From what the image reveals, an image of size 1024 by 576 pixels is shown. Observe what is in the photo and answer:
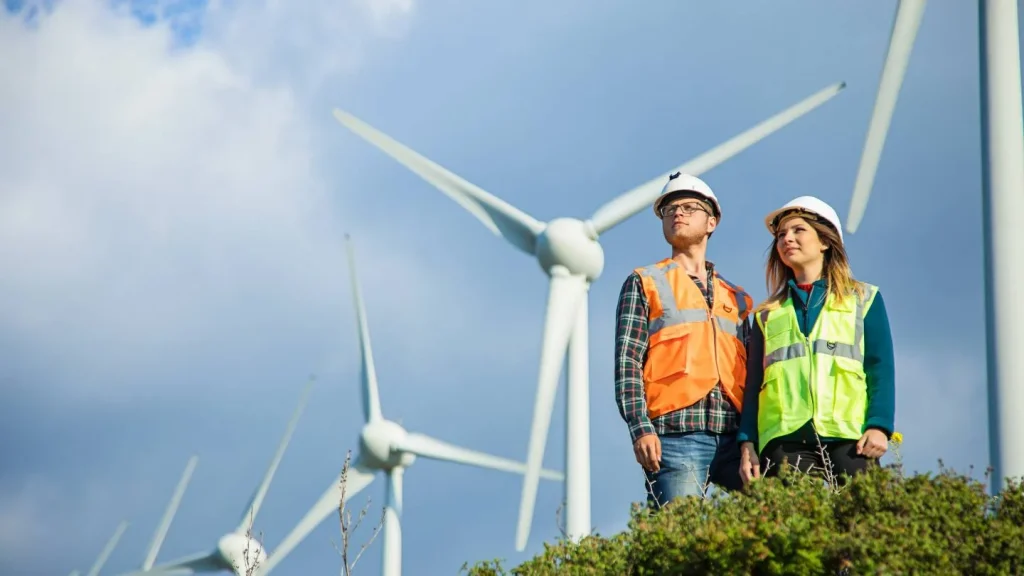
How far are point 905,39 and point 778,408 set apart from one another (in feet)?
28.7

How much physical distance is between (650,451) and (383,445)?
26564 millimetres

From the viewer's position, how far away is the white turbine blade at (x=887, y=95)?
46.3 feet

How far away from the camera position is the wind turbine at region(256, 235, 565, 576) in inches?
1251

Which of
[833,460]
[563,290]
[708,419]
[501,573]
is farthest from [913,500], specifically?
[563,290]

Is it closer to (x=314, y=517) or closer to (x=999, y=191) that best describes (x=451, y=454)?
(x=314, y=517)

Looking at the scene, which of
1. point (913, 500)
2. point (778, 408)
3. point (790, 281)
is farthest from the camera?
point (790, 281)

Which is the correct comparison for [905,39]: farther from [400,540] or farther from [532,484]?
[400,540]

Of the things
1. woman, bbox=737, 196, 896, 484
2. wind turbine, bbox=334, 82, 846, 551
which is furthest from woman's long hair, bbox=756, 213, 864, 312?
wind turbine, bbox=334, 82, 846, 551

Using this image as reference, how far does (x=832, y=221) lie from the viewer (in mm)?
8422

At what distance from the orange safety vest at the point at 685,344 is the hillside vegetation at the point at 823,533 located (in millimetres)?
701

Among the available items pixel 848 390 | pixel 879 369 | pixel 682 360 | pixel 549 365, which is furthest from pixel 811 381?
pixel 549 365

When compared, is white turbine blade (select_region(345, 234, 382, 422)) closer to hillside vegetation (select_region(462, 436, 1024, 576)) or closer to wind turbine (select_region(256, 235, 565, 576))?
wind turbine (select_region(256, 235, 565, 576))

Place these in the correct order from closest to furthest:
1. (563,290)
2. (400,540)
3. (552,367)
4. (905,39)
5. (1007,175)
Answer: (1007,175), (905,39), (552,367), (563,290), (400,540)

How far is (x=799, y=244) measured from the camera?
8.37 m
